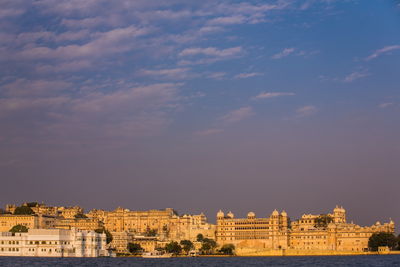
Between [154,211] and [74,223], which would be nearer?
[74,223]

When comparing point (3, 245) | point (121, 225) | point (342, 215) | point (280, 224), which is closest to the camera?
point (3, 245)

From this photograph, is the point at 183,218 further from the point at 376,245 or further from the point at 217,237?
the point at 376,245

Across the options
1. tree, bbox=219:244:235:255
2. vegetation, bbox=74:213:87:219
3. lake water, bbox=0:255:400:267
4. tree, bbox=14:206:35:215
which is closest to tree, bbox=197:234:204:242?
tree, bbox=219:244:235:255

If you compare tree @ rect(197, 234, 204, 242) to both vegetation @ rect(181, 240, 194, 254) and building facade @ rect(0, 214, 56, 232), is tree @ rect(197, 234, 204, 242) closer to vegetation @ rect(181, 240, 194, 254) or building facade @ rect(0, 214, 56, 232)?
vegetation @ rect(181, 240, 194, 254)

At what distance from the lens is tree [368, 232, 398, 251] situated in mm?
136875

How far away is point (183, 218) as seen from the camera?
560 ft

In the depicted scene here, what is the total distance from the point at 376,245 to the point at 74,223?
226ft

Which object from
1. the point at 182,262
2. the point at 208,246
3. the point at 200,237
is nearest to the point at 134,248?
the point at 208,246

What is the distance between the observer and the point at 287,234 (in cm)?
14725

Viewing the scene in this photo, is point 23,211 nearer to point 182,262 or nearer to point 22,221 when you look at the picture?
point 22,221

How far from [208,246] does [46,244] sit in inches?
1768

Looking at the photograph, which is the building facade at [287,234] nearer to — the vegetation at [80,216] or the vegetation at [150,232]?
the vegetation at [150,232]

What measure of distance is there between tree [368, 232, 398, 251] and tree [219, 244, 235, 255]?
27.4 m

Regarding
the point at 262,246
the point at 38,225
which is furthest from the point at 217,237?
the point at 38,225
